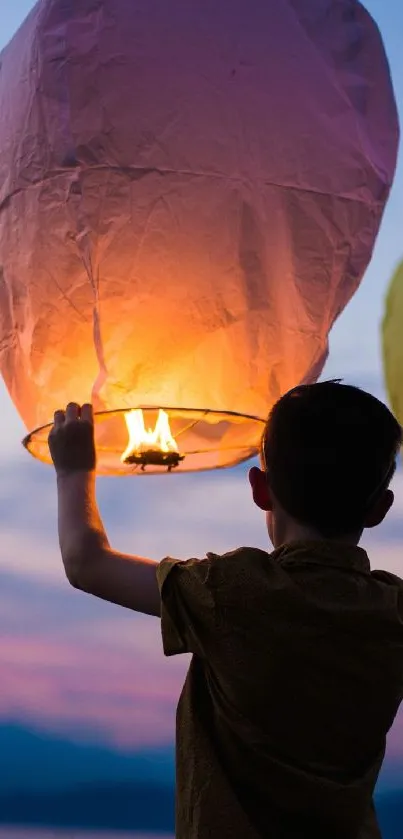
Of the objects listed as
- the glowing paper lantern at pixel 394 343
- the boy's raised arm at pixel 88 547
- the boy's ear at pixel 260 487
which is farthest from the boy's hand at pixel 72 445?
the glowing paper lantern at pixel 394 343

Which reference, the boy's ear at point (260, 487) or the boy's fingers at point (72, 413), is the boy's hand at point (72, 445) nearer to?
the boy's fingers at point (72, 413)

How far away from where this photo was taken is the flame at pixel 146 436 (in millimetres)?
1271

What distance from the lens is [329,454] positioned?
871mm

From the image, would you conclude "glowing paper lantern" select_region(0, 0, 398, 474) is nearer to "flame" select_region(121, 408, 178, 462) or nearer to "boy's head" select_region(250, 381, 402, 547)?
"flame" select_region(121, 408, 178, 462)

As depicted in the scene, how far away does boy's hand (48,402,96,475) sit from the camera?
972mm

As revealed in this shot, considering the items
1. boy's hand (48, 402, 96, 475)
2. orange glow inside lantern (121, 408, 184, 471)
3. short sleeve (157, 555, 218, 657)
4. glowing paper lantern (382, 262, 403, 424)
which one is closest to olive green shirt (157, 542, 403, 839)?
short sleeve (157, 555, 218, 657)

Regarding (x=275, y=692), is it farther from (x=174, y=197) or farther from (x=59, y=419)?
(x=174, y=197)

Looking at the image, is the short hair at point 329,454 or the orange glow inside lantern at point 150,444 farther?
the orange glow inside lantern at point 150,444

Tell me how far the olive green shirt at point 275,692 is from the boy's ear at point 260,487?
0.06 meters

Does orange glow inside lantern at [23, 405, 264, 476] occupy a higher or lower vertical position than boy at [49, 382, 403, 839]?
higher

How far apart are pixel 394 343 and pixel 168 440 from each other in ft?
1.97

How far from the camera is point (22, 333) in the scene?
1.32m

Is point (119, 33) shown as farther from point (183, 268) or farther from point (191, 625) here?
point (191, 625)

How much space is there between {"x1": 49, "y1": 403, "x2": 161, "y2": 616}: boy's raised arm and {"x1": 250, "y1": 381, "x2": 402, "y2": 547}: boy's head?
0.13m
